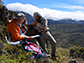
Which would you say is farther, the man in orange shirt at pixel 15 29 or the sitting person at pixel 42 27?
the sitting person at pixel 42 27

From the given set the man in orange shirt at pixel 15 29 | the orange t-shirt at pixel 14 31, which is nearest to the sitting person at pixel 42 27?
the man in orange shirt at pixel 15 29

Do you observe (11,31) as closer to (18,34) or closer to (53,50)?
(18,34)

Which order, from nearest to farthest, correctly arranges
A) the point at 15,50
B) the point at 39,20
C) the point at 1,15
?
the point at 15,50 < the point at 39,20 < the point at 1,15

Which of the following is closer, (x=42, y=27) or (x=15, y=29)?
(x=15, y=29)

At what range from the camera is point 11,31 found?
4418 mm

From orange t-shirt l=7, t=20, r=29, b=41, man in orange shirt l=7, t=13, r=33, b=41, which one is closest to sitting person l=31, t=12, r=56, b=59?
man in orange shirt l=7, t=13, r=33, b=41

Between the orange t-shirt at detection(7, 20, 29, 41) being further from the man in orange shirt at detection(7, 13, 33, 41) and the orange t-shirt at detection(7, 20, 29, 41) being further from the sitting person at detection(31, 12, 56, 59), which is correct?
the sitting person at detection(31, 12, 56, 59)

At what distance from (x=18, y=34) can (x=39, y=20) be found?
206 centimetres

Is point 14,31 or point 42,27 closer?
point 14,31

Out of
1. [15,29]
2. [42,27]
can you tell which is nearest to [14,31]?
[15,29]

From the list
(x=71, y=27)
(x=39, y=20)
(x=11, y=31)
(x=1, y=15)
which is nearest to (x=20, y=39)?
(x=11, y=31)

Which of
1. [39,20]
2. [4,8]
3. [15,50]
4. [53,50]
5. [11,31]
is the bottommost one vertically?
[53,50]

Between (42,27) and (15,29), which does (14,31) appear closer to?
(15,29)

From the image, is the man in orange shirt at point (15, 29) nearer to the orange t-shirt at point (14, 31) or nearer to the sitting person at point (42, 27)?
the orange t-shirt at point (14, 31)
